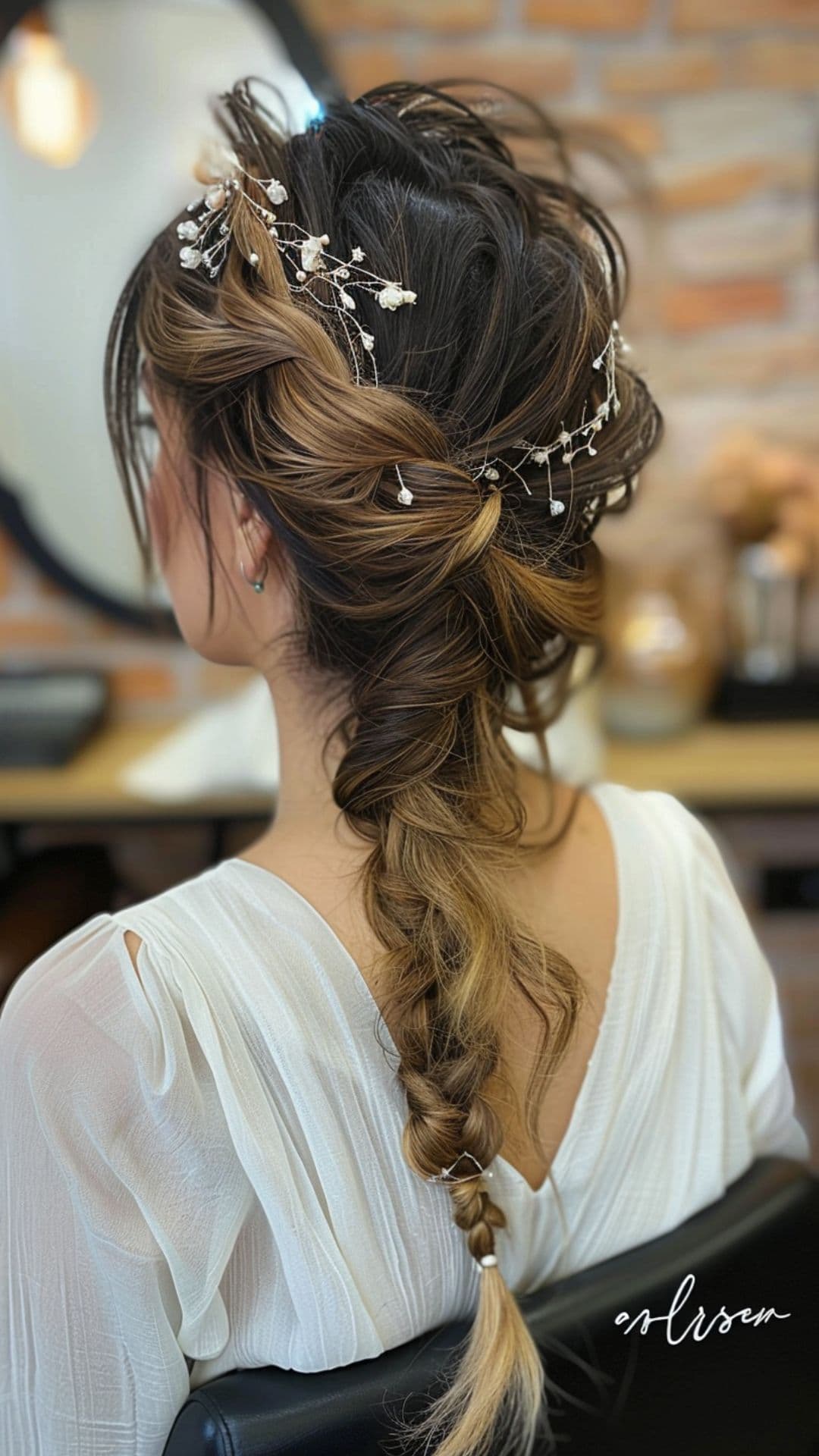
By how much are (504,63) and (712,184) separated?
0.30 m

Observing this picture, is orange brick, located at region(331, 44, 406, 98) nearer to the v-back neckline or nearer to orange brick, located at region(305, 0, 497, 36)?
orange brick, located at region(305, 0, 497, 36)

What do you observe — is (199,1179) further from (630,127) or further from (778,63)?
(778,63)

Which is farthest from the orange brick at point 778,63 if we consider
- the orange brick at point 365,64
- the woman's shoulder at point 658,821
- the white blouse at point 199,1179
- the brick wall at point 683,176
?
the white blouse at point 199,1179

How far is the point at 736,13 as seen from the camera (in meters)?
1.42

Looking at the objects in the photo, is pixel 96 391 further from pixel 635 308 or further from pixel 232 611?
→ pixel 232 611

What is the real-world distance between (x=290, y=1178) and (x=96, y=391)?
1.14 metres

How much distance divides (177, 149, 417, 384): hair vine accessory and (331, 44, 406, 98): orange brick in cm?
82

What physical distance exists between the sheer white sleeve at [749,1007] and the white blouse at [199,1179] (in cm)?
18

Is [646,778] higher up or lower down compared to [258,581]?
lower down

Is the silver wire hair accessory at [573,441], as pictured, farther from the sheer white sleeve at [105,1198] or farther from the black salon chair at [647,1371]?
the black salon chair at [647,1371]

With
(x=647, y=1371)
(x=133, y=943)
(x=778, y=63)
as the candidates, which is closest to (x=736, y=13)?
(x=778, y=63)

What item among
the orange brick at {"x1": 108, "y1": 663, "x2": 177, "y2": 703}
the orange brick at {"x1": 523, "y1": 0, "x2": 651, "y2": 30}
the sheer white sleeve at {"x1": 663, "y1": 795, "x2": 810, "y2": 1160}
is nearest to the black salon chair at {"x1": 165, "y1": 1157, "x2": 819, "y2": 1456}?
the sheer white sleeve at {"x1": 663, "y1": 795, "x2": 810, "y2": 1160}

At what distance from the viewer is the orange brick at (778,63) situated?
1.44m

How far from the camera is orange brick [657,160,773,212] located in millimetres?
1475
